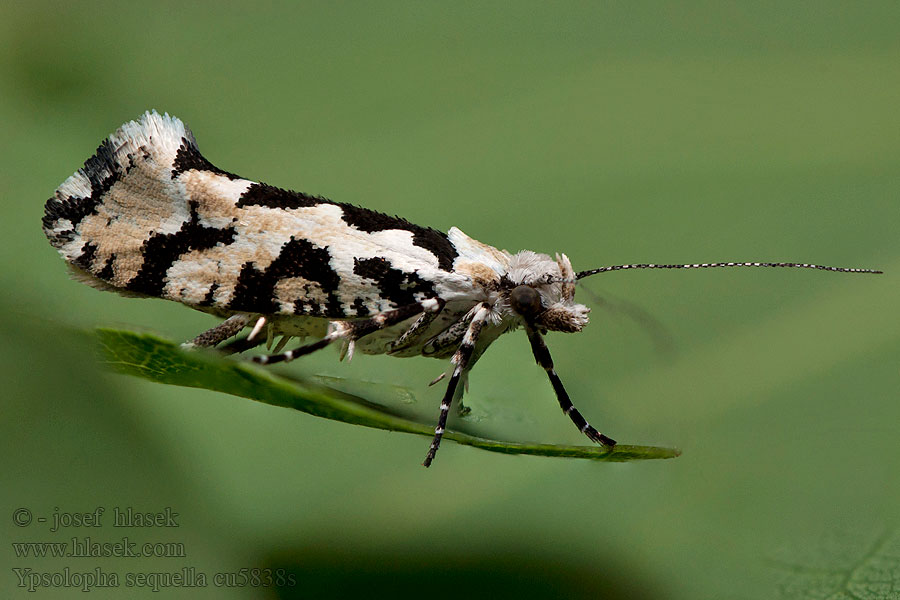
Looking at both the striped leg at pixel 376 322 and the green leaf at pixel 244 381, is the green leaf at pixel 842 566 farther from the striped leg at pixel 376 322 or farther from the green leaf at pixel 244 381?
the striped leg at pixel 376 322

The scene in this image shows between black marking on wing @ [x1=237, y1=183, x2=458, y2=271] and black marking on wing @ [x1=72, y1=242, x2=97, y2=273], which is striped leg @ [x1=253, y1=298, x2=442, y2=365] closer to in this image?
black marking on wing @ [x1=237, y1=183, x2=458, y2=271]

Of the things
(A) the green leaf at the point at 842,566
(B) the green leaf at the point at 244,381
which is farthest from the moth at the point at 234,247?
(A) the green leaf at the point at 842,566

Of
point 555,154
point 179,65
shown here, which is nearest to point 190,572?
point 555,154

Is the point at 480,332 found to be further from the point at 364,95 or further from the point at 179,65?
the point at 179,65

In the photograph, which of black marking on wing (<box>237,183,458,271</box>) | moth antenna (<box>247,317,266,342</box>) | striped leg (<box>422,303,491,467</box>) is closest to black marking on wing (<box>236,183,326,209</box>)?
black marking on wing (<box>237,183,458,271</box>)

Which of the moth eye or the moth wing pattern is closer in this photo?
the moth wing pattern

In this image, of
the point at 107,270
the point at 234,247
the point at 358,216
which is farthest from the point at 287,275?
the point at 107,270

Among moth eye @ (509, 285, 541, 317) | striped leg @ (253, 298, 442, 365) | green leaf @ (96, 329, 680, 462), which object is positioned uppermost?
moth eye @ (509, 285, 541, 317)
